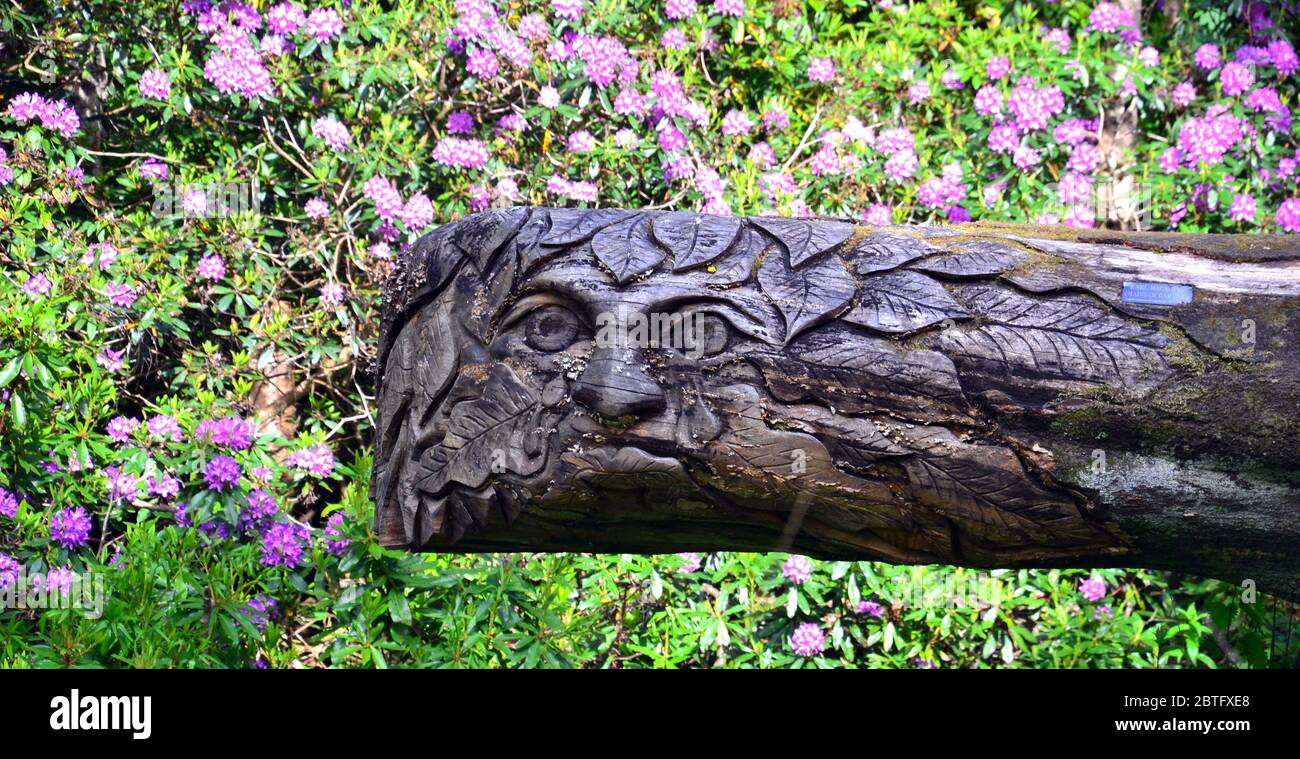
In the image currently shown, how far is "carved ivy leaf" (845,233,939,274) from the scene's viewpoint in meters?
1.79

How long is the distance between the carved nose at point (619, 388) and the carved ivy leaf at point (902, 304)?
0.30 m

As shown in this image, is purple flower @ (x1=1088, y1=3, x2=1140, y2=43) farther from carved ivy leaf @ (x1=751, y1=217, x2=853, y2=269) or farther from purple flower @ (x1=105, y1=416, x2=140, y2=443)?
purple flower @ (x1=105, y1=416, x2=140, y2=443)

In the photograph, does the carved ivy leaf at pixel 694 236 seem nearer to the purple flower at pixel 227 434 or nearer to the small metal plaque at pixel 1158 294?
the small metal plaque at pixel 1158 294

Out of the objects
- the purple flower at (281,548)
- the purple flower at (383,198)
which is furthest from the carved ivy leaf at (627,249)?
the purple flower at (383,198)

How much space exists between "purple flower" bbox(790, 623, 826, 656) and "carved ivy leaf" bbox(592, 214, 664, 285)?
5.78 feet

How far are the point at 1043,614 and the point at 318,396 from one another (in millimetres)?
2257

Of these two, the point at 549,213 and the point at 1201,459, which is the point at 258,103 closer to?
the point at 549,213

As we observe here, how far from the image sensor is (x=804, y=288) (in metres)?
1.76

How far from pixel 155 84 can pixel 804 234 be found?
8.26 ft

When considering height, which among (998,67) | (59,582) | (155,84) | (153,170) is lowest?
(59,582)

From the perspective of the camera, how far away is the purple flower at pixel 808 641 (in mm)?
3279

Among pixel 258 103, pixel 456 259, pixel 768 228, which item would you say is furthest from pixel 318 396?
pixel 768 228

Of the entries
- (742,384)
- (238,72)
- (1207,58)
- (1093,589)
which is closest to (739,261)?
(742,384)

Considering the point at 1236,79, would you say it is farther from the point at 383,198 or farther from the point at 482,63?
the point at 383,198
